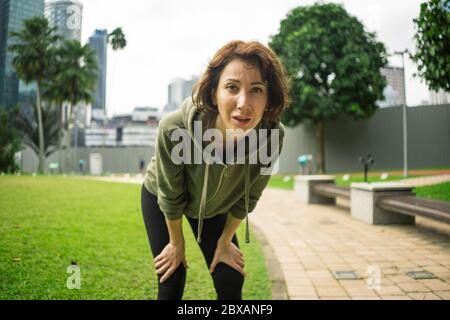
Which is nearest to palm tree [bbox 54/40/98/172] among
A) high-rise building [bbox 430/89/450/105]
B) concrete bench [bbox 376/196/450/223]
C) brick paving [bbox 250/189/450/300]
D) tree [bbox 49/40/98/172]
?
tree [bbox 49/40/98/172]

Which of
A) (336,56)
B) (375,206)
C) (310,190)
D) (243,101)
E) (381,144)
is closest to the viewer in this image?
(243,101)

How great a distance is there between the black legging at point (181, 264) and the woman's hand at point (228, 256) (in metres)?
0.02

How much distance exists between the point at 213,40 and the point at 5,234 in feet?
3.74

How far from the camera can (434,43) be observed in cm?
104

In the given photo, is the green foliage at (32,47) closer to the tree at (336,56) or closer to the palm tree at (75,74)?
the palm tree at (75,74)

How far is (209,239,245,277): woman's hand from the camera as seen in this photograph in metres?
1.42

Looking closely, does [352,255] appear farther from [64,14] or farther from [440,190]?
[64,14]

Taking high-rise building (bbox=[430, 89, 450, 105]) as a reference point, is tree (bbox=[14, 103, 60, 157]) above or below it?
below

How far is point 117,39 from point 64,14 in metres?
0.25

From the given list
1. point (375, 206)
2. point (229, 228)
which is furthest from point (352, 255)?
point (229, 228)

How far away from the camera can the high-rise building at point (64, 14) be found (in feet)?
4.05

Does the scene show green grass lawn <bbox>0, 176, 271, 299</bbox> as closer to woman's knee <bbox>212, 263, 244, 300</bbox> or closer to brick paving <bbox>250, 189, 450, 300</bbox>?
brick paving <bbox>250, 189, 450, 300</bbox>

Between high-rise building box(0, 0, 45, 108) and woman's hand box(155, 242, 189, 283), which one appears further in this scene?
woman's hand box(155, 242, 189, 283)

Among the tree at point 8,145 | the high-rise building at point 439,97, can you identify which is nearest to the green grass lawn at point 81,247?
the tree at point 8,145
